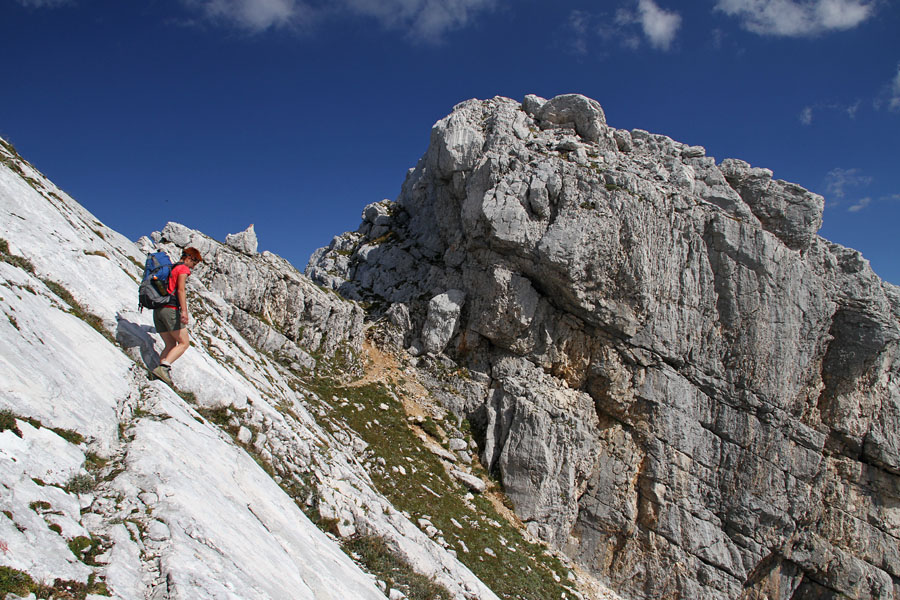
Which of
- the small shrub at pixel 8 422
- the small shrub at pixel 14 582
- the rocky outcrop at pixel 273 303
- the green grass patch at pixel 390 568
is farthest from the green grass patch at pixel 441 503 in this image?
the small shrub at pixel 14 582

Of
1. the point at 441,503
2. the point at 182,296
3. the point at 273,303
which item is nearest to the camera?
the point at 182,296

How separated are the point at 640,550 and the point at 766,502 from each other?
873 centimetres

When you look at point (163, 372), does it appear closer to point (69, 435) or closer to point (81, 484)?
point (69, 435)

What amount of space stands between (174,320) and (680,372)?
1201 inches

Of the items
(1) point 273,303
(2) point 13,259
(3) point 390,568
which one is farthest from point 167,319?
(1) point 273,303

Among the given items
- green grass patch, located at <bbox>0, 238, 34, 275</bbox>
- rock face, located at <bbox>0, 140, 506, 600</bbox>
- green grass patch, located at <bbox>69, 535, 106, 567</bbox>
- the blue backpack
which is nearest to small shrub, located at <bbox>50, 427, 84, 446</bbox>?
rock face, located at <bbox>0, 140, 506, 600</bbox>

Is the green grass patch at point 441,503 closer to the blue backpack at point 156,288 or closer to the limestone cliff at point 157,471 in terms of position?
the limestone cliff at point 157,471

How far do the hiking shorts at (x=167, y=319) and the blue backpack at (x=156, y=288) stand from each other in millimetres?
124

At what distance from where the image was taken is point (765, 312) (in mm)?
31141

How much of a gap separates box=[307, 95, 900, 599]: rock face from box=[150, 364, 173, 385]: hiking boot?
21125 mm

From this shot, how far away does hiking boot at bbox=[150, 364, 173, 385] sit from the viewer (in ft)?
30.7

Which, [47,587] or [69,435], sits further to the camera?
[69,435]

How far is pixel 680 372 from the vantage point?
3116 centimetres

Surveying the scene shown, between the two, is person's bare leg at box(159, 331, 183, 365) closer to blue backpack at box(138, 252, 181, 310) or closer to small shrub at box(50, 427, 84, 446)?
blue backpack at box(138, 252, 181, 310)
